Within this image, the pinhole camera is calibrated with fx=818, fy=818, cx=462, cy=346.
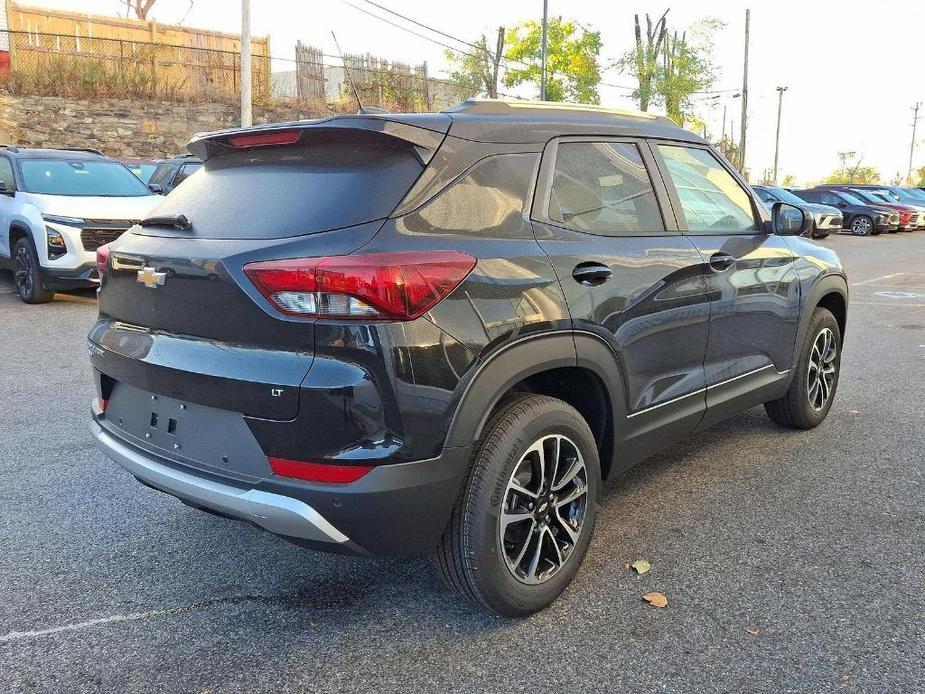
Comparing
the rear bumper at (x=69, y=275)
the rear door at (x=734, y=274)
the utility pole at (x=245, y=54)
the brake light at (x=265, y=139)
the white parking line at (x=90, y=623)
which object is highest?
the utility pole at (x=245, y=54)

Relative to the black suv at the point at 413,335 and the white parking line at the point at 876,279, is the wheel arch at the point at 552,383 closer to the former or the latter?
the black suv at the point at 413,335

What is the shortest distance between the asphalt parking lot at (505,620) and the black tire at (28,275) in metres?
5.53

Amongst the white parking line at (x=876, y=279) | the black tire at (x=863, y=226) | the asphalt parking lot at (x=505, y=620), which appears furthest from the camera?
the black tire at (x=863, y=226)

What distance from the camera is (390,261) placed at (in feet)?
8.04

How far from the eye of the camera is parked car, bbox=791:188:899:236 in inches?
1132

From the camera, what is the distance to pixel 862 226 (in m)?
29.0

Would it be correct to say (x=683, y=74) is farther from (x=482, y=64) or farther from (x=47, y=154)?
(x=47, y=154)

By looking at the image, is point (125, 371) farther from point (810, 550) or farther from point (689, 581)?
point (810, 550)

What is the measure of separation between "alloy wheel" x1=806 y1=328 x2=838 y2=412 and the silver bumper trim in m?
3.40

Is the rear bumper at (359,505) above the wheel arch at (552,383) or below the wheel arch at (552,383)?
below

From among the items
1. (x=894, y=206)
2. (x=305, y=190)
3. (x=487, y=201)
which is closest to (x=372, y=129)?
(x=305, y=190)

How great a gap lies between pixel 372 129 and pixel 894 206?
105 ft

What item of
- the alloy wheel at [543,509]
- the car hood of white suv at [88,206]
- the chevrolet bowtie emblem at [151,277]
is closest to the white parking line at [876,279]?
the car hood of white suv at [88,206]

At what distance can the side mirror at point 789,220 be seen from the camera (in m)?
4.35
